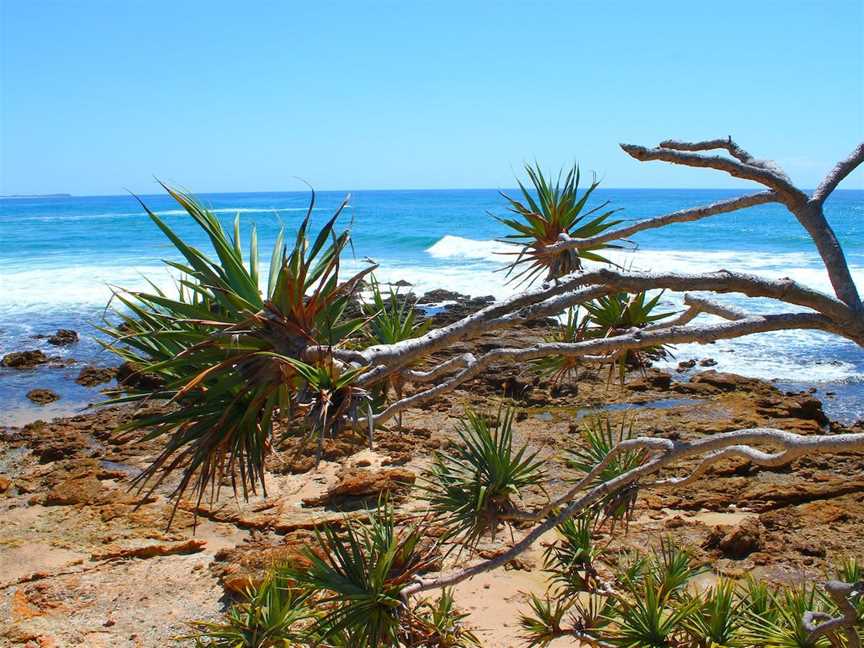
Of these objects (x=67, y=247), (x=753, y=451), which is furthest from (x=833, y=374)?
(x=67, y=247)

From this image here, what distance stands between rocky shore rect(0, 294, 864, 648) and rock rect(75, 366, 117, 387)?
8.19 ft

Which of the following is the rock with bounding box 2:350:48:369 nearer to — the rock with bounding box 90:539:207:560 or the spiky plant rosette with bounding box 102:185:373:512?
the rock with bounding box 90:539:207:560

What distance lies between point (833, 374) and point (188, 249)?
14938mm

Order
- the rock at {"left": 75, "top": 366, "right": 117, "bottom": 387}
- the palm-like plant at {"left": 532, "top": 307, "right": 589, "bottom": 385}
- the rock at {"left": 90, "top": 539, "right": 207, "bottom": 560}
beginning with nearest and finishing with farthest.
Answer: the palm-like plant at {"left": 532, "top": 307, "right": 589, "bottom": 385} < the rock at {"left": 90, "top": 539, "right": 207, "bottom": 560} < the rock at {"left": 75, "top": 366, "right": 117, "bottom": 387}

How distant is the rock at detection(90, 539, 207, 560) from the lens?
8031mm

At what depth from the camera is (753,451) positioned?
3449 millimetres

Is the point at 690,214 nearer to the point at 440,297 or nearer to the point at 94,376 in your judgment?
the point at 94,376

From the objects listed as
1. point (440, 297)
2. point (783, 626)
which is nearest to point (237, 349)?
point (783, 626)

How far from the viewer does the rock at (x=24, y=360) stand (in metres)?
17.2

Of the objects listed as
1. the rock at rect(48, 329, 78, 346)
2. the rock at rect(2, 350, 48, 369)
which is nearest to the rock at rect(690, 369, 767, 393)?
the rock at rect(2, 350, 48, 369)

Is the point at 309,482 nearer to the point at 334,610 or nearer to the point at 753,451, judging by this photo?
the point at 334,610

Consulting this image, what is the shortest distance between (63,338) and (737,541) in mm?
17011

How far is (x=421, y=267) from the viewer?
1423 inches

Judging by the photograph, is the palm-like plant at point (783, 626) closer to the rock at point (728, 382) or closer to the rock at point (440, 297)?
the rock at point (728, 382)
